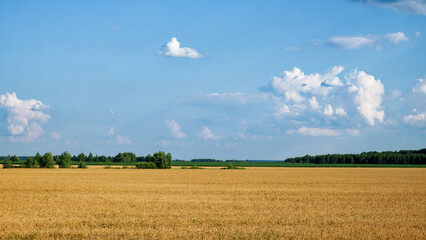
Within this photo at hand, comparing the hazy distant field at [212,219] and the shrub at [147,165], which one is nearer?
the hazy distant field at [212,219]

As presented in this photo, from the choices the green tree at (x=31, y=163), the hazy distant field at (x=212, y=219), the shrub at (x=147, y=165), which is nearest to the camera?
the hazy distant field at (x=212, y=219)

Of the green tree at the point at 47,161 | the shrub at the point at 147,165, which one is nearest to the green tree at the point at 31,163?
the green tree at the point at 47,161

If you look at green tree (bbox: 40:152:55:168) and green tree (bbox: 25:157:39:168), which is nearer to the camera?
green tree (bbox: 25:157:39:168)

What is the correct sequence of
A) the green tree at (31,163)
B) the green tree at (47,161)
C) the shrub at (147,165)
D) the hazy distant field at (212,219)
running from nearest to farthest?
1. the hazy distant field at (212,219)
2. the green tree at (31,163)
3. the green tree at (47,161)
4. the shrub at (147,165)

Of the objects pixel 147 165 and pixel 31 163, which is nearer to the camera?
pixel 31 163

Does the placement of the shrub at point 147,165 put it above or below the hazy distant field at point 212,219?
below

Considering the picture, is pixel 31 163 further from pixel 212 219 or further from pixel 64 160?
pixel 212 219

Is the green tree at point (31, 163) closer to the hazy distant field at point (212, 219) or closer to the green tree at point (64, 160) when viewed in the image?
the green tree at point (64, 160)

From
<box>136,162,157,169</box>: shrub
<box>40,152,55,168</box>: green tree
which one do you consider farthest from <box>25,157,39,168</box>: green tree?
<box>136,162,157,169</box>: shrub

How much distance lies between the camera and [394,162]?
179 meters

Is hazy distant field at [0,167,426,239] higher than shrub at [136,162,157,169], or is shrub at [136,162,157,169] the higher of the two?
hazy distant field at [0,167,426,239]

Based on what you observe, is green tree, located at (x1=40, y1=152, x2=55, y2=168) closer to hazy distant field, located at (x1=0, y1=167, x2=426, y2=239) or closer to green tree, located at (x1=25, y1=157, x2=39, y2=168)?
green tree, located at (x1=25, y1=157, x2=39, y2=168)

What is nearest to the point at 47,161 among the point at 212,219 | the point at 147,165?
the point at 147,165

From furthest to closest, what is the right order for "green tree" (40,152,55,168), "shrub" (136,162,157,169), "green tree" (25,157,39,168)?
1. "shrub" (136,162,157,169)
2. "green tree" (40,152,55,168)
3. "green tree" (25,157,39,168)
